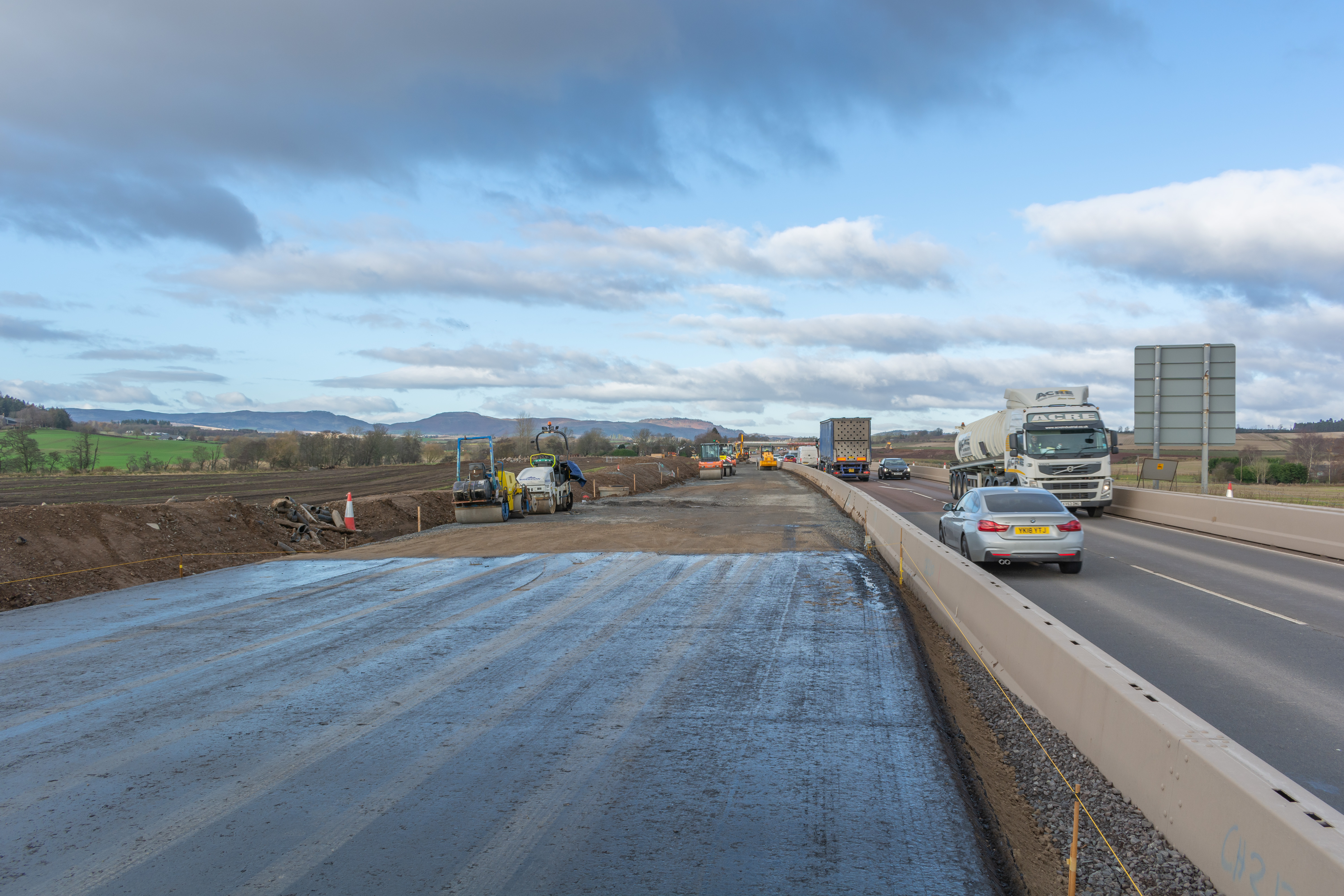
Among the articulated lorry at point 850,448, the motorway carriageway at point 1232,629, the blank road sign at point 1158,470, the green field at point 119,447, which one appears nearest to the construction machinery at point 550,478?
the motorway carriageway at point 1232,629

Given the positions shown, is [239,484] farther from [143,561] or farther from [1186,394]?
[1186,394]

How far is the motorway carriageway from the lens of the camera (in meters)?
6.48

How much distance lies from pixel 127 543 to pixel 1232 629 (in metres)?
19.3

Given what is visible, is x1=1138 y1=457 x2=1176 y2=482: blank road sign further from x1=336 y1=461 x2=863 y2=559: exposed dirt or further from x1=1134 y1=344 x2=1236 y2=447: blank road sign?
x1=336 y1=461 x2=863 y2=559: exposed dirt

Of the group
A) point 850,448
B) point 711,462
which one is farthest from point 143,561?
point 711,462

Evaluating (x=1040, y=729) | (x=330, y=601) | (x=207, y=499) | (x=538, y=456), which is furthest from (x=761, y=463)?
(x=1040, y=729)

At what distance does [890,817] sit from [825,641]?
4.82 meters

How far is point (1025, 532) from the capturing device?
14539 mm

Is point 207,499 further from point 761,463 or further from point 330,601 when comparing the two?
point 761,463

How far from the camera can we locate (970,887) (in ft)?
14.1

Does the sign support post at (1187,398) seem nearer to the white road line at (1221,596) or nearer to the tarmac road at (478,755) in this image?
the white road line at (1221,596)

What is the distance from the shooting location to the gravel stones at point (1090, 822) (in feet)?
13.7

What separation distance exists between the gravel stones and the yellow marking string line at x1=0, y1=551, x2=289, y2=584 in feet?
50.7

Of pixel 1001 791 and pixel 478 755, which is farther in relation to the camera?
pixel 478 755
